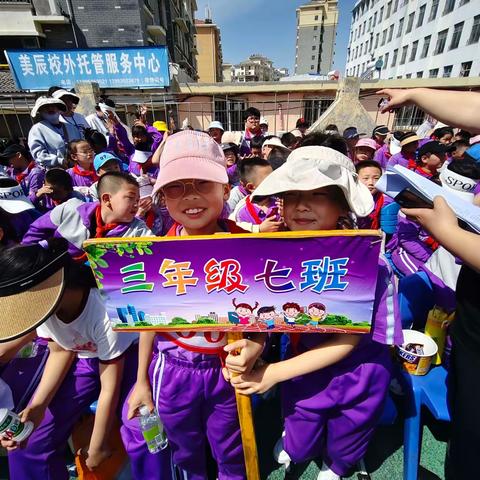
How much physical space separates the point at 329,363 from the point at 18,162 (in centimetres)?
635

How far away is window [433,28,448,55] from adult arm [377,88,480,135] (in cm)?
3599

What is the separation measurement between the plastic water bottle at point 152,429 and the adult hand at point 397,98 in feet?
6.91

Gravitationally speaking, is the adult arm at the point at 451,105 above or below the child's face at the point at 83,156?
above

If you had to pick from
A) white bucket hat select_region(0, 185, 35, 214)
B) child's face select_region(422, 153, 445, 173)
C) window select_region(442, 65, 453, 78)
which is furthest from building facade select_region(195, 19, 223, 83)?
white bucket hat select_region(0, 185, 35, 214)

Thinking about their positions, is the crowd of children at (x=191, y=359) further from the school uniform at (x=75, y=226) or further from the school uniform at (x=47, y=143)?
the school uniform at (x=47, y=143)

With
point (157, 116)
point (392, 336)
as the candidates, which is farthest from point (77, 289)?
point (157, 116)

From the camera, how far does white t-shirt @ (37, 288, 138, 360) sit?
146 cm

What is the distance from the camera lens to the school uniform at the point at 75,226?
86.4 inches

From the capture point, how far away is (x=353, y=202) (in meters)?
1.14

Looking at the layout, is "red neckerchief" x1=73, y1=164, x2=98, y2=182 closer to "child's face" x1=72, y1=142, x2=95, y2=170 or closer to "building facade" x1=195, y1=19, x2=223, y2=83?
"child's face" x1=72, y1=142, x2=95, y2=170

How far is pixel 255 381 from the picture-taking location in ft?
3.95

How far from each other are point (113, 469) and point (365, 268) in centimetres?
195

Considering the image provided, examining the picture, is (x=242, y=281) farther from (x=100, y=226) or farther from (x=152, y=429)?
(x=100, y=226)

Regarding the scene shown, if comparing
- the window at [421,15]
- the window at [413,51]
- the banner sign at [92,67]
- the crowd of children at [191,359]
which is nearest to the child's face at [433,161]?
the crowd of children at [191,359]
